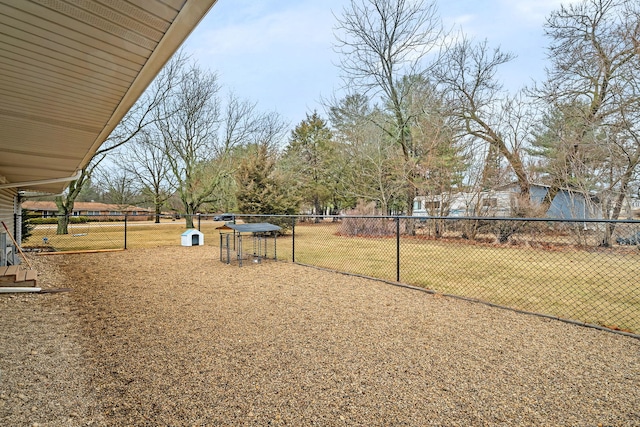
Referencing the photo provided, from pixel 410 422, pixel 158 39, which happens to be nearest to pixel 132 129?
pixel 158 39

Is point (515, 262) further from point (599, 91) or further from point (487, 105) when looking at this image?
point (487, 105)

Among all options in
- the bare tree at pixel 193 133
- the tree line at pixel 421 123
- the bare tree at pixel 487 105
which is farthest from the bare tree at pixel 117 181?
the bare tree at pixel 487 105

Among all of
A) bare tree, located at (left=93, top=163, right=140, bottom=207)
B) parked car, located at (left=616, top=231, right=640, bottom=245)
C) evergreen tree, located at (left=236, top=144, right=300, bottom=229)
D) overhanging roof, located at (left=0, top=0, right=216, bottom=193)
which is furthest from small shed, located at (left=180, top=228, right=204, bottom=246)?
parked car, located at (left=616, top=231, right=640, bottom=245)

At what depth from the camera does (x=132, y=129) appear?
1503 centimetres

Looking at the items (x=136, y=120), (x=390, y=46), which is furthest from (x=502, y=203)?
(x=136, y=120)

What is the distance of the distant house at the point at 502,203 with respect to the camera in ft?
31.9

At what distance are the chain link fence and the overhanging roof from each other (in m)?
3.70

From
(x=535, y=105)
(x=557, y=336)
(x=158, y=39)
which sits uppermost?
(x=535, y=105)

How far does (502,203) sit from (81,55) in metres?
12.7

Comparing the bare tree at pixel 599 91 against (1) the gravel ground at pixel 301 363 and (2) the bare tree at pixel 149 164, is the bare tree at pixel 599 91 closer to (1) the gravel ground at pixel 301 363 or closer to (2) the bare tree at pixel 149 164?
(1) the gravel ground at pixel 301 363

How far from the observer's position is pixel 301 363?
2434mm

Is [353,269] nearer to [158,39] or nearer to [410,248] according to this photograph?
[410,248]

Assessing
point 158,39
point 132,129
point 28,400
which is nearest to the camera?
point 158,39

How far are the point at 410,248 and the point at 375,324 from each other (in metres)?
6.91
